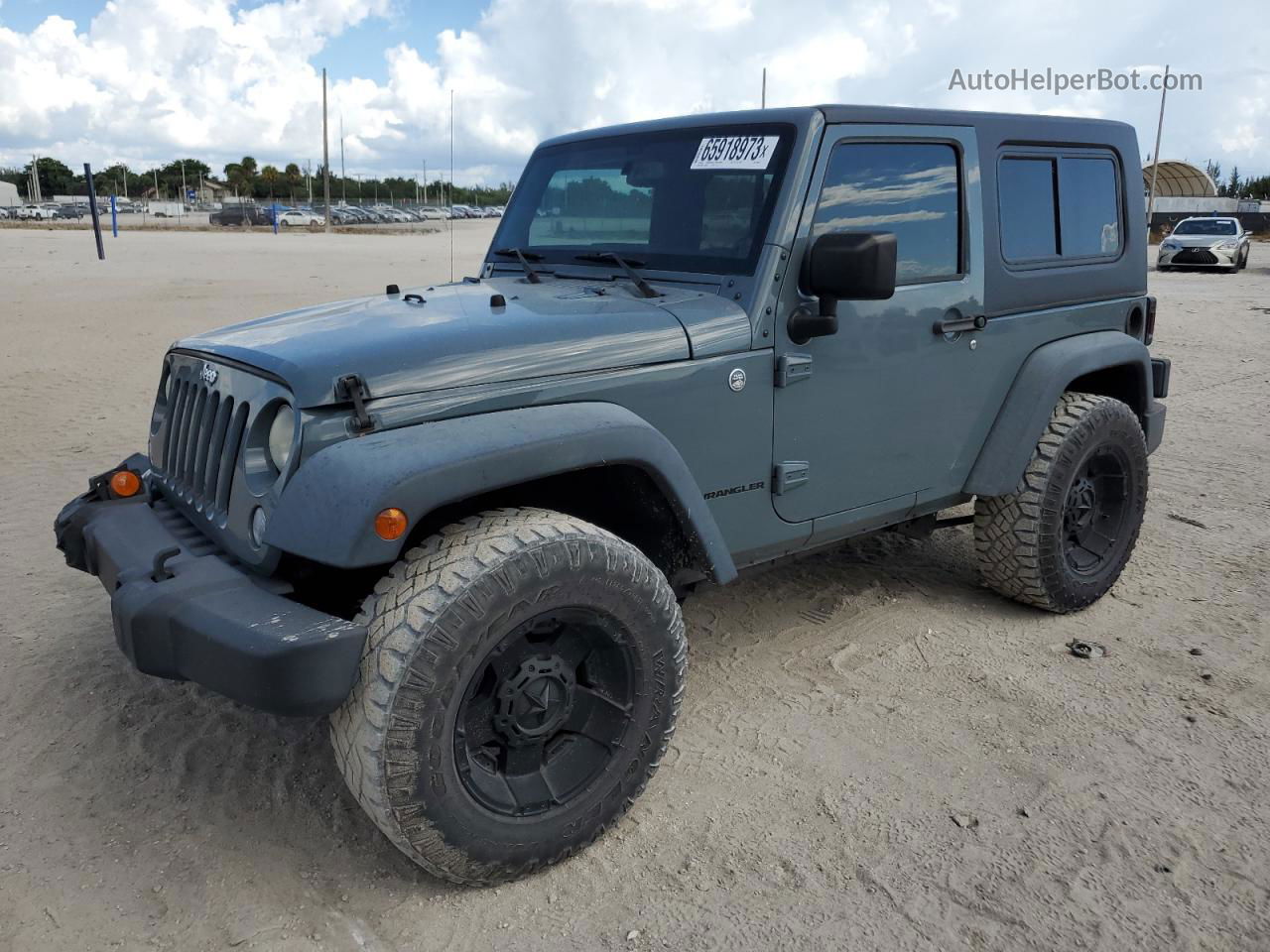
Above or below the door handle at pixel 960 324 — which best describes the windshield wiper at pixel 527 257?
above

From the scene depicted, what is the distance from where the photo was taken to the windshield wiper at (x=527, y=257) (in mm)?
3703

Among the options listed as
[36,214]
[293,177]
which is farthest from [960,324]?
[293,177]

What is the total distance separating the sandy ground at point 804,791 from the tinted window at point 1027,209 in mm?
1539

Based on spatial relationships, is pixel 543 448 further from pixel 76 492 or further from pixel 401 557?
pixel 76 492

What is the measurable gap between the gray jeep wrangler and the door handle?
0.02 meters

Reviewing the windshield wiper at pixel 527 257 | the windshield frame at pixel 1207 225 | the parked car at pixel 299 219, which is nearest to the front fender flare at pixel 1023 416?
the windshield wiper at pixel 527 257

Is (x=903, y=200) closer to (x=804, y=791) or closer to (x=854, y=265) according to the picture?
(x=854, y=265)

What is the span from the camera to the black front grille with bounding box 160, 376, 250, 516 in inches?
110

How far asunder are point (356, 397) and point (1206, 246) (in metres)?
25.0

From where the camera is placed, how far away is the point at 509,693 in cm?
267

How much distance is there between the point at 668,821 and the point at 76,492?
14.7 ft

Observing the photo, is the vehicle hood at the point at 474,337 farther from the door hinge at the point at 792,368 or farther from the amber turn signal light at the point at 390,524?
the amber turn signal light at the point at 390,524

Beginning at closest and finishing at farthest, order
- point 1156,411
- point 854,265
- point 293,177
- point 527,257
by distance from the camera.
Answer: point 854,265 → point 527,257 → point 1156,411 → point 293,177

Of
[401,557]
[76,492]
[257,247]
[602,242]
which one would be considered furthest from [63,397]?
[257,247]
